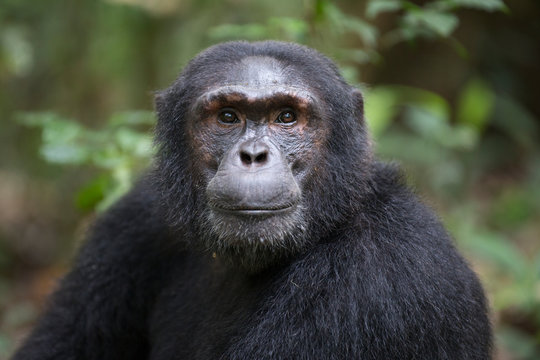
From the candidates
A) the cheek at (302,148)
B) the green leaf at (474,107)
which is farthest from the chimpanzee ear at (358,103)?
the green leaf at (474,107)

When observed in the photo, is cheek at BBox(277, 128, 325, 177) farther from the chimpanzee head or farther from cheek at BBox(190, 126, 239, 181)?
cheek at BBox(190, 126, 239, 181)

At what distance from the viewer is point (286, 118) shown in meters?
4.47

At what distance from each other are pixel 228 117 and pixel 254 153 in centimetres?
46

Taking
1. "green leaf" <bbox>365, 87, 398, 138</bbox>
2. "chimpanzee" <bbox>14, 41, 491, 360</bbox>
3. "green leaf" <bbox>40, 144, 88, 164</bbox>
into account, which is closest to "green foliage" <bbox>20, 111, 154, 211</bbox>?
"green leaf" <bbox>40, 144, 88, 164</bbox>

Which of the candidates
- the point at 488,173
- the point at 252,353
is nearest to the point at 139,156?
the point at 252,353

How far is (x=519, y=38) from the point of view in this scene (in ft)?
A: 41.1

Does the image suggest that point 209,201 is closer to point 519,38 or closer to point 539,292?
point 539,292

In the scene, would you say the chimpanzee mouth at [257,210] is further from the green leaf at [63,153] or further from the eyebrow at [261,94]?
the green leaf at [63,153]

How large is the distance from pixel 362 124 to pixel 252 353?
1.82m

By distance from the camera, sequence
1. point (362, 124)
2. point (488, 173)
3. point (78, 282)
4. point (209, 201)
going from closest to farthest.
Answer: point (209, 201)
point (362, 124)
point (78, 282)
point (488, 173)

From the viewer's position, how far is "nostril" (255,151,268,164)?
13.7 ft

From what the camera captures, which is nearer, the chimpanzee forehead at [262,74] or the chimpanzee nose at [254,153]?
the chimpanzee nose at [254,153]

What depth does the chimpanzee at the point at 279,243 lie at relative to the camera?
406 cm

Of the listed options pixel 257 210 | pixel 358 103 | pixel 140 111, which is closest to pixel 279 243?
pixel 257 210
